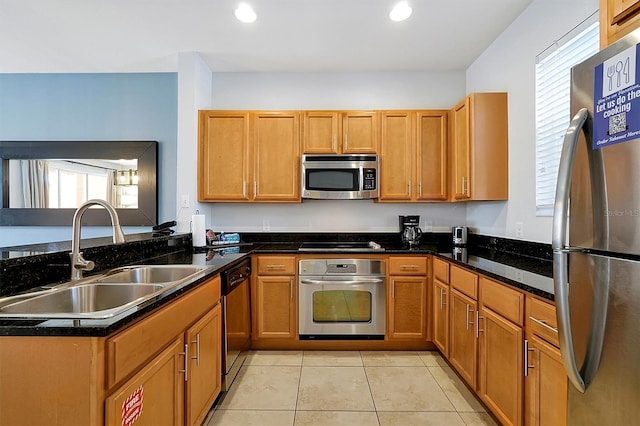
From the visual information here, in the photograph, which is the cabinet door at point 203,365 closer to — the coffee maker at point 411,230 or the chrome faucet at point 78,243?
the chrome faucet at point 78,243

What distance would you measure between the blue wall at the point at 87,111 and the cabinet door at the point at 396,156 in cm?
230

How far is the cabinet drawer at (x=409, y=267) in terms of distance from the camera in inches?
117

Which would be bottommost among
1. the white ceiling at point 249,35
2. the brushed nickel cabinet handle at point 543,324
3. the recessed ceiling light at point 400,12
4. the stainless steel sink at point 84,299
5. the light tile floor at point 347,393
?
the light tile floor at point 347,393

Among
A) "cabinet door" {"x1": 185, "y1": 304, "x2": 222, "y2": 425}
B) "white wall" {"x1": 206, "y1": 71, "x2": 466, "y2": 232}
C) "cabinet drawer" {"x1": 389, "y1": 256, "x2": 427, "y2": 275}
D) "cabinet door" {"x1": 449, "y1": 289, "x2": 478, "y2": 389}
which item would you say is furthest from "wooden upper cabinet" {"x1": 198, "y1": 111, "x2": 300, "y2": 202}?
"cabinet door" {"x1": 449, "y1": 289, "x2": 478, "y2": 389}

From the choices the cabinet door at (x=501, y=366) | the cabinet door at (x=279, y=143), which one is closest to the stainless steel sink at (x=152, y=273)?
the cabinet door at (x=279, y=143)

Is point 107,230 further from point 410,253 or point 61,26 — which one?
point 410,253

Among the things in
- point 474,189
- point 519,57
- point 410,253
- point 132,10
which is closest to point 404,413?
point 410,253

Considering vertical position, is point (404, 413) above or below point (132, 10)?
below

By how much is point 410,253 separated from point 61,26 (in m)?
3.58

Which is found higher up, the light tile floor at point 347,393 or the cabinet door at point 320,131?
the cabinet door at point 320,131

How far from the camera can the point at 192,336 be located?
65.2 inches

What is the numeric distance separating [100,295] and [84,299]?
75 millimetres

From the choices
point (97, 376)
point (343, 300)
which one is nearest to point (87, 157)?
point (343, 300)

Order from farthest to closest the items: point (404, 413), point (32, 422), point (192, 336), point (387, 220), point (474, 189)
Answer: point (387, 220) < point (474, 189) < point (404, 413) < point (192, 336) < point (32, 422)
